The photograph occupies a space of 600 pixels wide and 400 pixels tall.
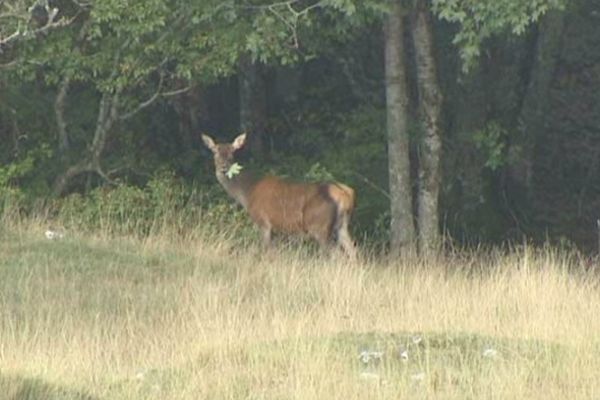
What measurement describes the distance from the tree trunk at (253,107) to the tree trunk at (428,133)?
13.9 feet

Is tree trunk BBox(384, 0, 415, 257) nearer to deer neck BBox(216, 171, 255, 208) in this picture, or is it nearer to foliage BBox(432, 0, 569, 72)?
foliage BBox(432, 0, 569, 72)

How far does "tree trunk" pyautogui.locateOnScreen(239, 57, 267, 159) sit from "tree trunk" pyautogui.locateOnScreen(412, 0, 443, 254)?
167 inches

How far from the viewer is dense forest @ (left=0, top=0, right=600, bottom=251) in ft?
67.9

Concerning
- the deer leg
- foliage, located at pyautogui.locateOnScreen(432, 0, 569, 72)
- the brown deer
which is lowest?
the deer leg

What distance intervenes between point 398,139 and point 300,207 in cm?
167

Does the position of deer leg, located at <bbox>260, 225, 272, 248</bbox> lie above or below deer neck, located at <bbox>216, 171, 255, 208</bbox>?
below

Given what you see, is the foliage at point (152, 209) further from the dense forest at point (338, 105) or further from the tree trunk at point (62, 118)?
the tree trunk at point (62, 118)

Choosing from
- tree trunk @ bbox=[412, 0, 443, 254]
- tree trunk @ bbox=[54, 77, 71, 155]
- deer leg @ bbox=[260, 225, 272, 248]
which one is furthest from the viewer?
tree trunk @ bbox=[54, 77, 71, 155]

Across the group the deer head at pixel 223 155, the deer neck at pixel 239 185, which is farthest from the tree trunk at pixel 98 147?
the deer neck at pixel 239 185

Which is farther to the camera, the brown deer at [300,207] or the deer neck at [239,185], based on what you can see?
the deer neck at [239,185]

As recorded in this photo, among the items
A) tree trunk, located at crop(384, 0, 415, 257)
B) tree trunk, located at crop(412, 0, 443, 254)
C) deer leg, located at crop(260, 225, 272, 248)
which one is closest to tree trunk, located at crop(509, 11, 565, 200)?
tree trunk, located at crop(412, 0, 443, 254)

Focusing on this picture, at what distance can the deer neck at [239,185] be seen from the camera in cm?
2053

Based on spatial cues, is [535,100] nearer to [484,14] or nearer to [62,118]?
[62,118]

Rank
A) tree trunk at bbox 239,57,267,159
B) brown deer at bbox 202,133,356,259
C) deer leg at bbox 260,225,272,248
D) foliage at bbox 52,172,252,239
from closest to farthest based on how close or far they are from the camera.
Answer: brown deer at bbox 202,133,356,259 < deer leg at bbox 260,225,272,248 < foliage at bbox 52,172,252,239 < tree trunk at bbox 239,57,267,159
